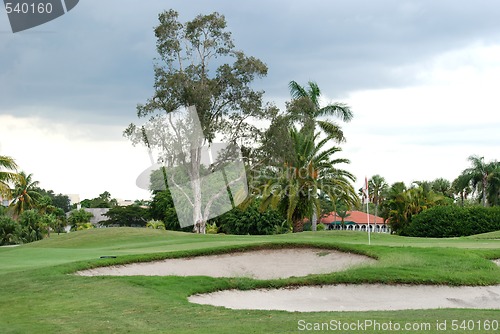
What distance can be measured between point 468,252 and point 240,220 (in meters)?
47.5

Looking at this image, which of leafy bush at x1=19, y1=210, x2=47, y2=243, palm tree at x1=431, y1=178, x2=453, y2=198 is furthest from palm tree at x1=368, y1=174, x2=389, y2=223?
leafy bush at x1=19, y1=210, x2=47, y2=243

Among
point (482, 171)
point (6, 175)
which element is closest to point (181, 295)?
point (6, 175)

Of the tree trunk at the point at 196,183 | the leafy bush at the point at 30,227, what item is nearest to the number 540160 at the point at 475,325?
the tree trunk at the point at 196,183

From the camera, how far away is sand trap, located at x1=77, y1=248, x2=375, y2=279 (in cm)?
2222

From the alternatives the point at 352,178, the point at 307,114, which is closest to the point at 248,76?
the point at 307,114

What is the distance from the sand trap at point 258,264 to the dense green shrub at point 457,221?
29068 mm

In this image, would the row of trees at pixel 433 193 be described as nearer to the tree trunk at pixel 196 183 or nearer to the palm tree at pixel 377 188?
Result: the palm tree at pixel 377 188

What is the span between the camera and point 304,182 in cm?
5088

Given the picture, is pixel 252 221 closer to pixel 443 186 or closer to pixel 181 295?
pixel 181 295

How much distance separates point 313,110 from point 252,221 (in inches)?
538

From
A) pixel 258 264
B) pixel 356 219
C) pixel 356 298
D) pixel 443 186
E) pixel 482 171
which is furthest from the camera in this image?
pixel 356 219

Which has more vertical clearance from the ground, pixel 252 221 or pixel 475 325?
pixel 252 221

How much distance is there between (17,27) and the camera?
1552 centimetres

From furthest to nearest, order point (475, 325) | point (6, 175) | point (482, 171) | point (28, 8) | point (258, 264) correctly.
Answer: point (482, 171)
point (6, 175)
point (258, 264)
point (28, 8)
point (475, 325)
